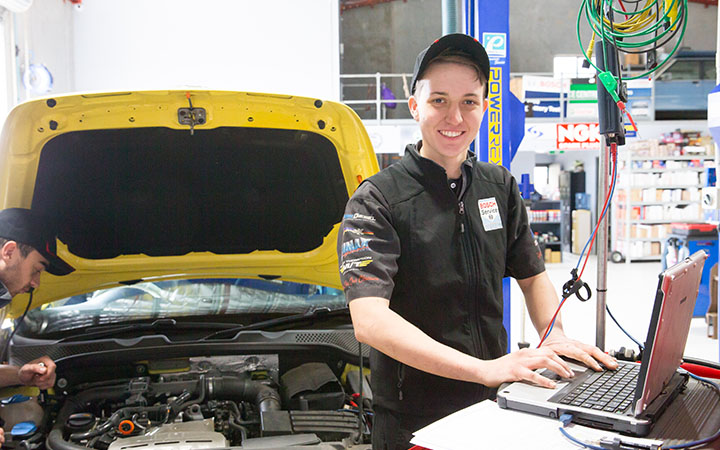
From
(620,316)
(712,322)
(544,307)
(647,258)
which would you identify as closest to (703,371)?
(544,307)

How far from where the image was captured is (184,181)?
7.21 ft

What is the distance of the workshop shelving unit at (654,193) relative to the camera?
12086 millimetres

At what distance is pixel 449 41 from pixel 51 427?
1706mm

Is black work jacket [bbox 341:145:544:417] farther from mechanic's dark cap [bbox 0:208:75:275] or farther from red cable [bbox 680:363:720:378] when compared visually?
mechanic's dark cap [bbox 0:208:75:275]

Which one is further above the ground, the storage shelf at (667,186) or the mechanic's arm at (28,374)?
the storage shelf at (667,186)

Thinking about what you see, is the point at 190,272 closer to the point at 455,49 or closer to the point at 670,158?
the point at 455,49

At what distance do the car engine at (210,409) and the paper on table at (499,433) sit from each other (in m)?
0.71

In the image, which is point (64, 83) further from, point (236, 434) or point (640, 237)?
point (640, 237)

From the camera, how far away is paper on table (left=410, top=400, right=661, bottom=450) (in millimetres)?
885

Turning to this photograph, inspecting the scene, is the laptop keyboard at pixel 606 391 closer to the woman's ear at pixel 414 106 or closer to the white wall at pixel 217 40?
the woman's ear at pixel 414 106

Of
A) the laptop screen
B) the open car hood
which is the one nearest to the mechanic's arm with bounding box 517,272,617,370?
the laptop screen

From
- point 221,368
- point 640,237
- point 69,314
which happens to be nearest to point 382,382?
point 221,368

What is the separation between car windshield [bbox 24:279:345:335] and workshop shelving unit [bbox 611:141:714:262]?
11.3 meters

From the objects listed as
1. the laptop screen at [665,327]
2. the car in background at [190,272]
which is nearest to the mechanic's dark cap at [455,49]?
the car in background at [190,272]
